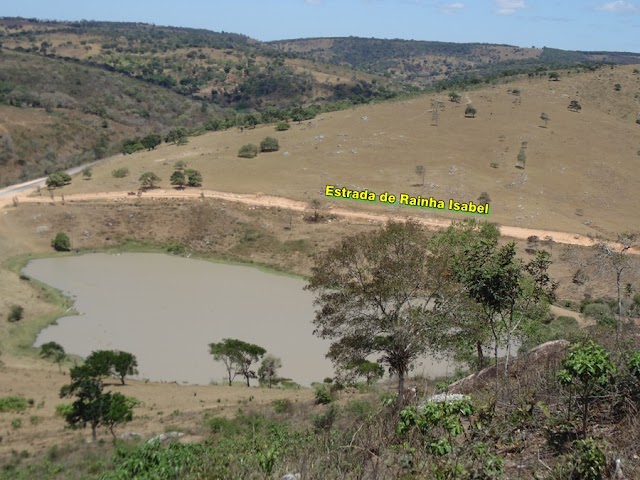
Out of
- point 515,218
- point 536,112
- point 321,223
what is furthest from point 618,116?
point 321,223

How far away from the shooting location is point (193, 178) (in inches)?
2036

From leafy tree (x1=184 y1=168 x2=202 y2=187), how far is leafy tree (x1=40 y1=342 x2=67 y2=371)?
2747 cm

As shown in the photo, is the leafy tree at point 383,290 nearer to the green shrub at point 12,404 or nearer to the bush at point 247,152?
the green shrub at point 12,404

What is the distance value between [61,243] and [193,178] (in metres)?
14.1

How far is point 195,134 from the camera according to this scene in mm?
76938

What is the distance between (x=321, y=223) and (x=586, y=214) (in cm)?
2494

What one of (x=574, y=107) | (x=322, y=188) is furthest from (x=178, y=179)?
(x=574, y=107)

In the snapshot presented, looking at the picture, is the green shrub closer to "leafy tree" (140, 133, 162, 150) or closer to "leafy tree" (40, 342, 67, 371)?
"leafy tree" (40, 342, 67, 371)

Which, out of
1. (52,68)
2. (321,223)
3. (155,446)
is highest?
(52,68)

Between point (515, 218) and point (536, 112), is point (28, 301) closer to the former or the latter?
point (515, 218)

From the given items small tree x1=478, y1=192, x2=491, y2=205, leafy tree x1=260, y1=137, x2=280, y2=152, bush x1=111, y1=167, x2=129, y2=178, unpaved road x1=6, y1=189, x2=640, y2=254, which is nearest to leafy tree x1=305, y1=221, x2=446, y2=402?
unpaved road x1=6, y1=189, x2=640, y2=254

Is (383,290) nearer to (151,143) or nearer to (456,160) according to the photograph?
(456,160)

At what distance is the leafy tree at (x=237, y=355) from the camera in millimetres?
24562

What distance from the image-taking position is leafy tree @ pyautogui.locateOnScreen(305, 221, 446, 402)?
13.0m
